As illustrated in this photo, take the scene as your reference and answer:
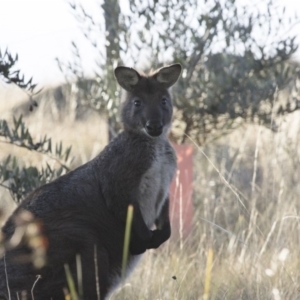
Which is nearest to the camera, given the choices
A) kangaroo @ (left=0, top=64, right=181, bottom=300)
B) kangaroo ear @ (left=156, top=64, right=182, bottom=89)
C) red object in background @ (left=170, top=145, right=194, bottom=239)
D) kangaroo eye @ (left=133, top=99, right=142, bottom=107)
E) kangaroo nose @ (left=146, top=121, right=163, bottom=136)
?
kangaroo @ (left=0, top=64, right=181, bottom=300)

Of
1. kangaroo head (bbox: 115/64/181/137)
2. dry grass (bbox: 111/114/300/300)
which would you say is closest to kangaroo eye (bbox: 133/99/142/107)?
kangaroo head (bbox: 115/64/181/137)

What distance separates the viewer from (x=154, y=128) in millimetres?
4996

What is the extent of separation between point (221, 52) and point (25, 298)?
13.4ft

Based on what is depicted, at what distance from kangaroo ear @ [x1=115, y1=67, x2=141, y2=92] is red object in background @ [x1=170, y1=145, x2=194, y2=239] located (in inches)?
71.5

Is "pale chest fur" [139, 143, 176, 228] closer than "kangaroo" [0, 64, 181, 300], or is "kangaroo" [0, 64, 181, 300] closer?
"kangaroo" [0, 64, 181, 300]

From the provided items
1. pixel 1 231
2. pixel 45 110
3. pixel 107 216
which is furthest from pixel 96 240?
pixel 45 110

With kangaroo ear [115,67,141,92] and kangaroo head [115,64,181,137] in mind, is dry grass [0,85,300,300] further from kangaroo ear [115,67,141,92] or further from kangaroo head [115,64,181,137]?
kangaroo ear [115,67,141,92]

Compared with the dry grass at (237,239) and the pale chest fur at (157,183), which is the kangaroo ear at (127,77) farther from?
the dry grass at (237,239)

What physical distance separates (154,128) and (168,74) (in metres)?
0.55

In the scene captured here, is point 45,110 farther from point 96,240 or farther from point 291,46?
point 96,240

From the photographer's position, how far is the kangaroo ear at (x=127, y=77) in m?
5.27

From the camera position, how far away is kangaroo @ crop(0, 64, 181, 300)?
14.6ft

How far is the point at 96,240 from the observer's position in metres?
4.72

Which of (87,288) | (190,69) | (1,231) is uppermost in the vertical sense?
(190,69)
